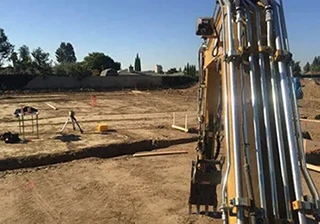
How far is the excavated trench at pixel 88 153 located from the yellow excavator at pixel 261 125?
25.7 feet

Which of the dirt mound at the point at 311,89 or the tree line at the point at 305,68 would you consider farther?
the dirt mound at the point at 311,89

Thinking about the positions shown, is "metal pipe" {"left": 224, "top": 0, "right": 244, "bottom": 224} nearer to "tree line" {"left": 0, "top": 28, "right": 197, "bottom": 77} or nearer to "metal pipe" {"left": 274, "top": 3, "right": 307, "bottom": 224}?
"metal pipe" {"left": 274, "top": 3, "right": 307, "bottom": 224}

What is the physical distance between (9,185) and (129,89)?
29367mm

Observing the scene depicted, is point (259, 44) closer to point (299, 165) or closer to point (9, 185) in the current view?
point (299, 165)

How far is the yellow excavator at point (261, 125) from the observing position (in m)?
2.59

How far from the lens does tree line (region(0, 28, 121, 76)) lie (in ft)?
123

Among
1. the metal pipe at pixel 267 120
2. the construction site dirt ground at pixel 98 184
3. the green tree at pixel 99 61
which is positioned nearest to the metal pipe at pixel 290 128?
the metal pipe at pixel 267 120

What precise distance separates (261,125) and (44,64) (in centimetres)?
4151

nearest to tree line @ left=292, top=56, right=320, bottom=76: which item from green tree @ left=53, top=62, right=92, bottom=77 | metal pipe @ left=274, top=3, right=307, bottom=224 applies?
metal pipe @ left=274, top=3, right=307, bottom=224

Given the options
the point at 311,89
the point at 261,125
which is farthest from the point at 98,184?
the point at 311,89

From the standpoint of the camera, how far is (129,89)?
36.8 metres

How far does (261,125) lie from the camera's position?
2.94 meters

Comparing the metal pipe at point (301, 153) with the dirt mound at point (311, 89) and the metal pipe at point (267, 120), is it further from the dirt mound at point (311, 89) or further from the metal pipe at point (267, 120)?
the dirt mound at point (311, 89)

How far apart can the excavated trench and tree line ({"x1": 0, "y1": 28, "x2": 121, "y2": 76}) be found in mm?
26709
